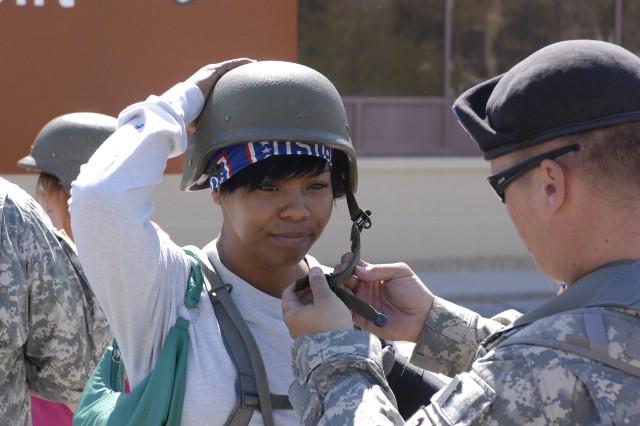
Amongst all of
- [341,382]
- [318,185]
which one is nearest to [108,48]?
[318,185]

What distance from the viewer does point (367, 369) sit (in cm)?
194

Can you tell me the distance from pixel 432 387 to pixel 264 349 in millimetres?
427

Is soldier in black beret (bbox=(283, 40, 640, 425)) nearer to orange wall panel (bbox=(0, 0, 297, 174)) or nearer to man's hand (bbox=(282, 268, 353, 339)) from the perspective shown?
man's hand (bbox=(282, 268, 353, 339))

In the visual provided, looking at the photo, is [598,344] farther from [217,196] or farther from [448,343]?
[217,196]

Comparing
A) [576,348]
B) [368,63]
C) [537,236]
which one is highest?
[537,236]

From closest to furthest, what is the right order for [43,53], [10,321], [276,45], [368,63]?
[10,321] → [43,53] → [276,45] → [368,63]

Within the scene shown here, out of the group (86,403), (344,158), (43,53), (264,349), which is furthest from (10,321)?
(43,53)

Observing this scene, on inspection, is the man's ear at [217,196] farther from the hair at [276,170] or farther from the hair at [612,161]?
the hair at [612,161]

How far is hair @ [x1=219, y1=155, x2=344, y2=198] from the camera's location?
243cm

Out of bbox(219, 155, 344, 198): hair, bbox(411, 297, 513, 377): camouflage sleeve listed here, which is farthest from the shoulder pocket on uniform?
bbox(219, 155, 344, 198): hair

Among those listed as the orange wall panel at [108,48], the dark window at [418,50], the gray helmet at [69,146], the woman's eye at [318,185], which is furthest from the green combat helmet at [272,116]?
the dark window at [418,50]

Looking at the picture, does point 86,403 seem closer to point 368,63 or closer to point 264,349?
point 264,349

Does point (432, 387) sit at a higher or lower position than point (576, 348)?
lower

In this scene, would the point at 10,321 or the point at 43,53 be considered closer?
the point at 10,321
